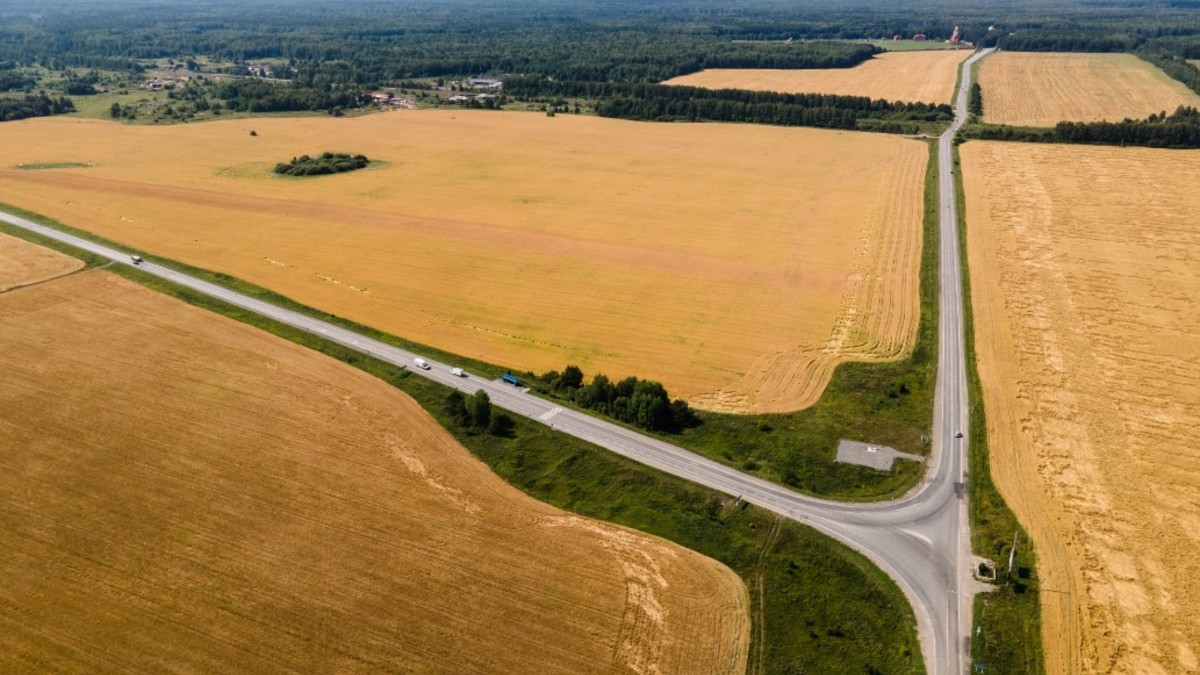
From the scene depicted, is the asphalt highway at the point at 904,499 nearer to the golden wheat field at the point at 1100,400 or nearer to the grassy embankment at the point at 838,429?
the grassy embankment at the point at 838,429

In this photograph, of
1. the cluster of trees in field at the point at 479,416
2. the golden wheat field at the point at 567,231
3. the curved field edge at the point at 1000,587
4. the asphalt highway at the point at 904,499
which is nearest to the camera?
the curved field edge at the point at 1000,587

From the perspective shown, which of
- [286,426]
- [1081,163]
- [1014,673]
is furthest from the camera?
[1081,163]

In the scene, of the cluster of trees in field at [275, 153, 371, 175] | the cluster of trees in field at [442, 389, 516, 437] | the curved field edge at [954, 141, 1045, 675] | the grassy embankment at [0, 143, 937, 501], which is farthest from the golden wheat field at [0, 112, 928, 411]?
the curved field edge at [954, 141, 1045, 675]

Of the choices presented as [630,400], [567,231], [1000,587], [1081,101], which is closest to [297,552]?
[630,400]

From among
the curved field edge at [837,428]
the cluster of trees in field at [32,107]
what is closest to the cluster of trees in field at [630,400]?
the curved field edge at [837,428]

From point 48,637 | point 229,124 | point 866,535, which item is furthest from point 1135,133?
point 229,124

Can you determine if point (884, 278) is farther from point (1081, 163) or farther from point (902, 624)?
point (1081, 163)

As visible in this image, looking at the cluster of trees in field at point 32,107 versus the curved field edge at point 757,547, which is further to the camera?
the cluster of trees in field at point 32,107

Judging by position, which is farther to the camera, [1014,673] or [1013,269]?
[1013,269]
